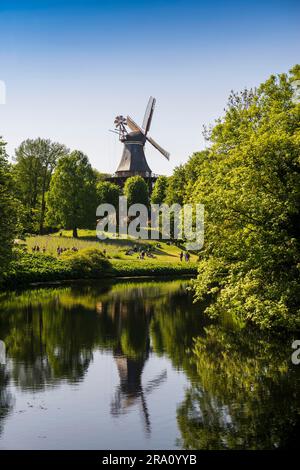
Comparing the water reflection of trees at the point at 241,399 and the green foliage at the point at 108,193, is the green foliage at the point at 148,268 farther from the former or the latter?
the water reflection of trees at the point at 241,399

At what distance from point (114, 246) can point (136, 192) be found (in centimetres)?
2193

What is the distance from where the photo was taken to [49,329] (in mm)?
28688

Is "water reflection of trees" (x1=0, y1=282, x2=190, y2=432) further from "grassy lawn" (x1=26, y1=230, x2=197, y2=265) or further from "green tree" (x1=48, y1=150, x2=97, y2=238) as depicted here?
"green tree" (x1=48, y1=150, x2=97, y2=238)

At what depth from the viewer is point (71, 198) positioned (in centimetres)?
8319

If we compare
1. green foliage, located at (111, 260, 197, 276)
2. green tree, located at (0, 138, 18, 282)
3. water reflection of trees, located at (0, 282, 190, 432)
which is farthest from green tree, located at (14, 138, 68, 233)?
green tree, located at (0, 138, 18, 282)

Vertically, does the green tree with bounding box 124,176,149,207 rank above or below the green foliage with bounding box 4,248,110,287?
above

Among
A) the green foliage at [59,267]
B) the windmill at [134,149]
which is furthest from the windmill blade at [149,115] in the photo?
the green foliage at [59,267]

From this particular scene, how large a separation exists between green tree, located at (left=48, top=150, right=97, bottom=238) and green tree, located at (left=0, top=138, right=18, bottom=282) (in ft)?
141

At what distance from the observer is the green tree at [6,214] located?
122 ft

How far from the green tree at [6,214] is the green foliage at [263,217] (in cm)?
1540

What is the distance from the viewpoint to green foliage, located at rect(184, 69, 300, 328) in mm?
22812

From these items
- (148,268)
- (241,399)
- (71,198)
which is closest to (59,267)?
(148,268)

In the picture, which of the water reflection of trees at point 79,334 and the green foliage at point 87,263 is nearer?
the water reflection of trees at point 79,334

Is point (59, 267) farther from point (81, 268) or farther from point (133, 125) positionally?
point (133, 125)
